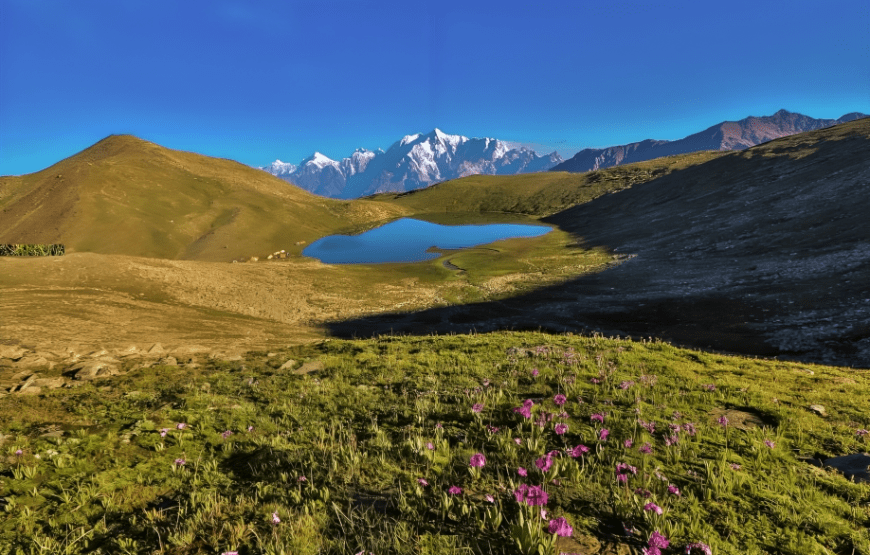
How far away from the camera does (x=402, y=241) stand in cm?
12888

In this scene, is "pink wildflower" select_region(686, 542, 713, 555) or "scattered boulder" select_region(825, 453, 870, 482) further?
"scattered boulder" select_region(825, 453, 870, 482)

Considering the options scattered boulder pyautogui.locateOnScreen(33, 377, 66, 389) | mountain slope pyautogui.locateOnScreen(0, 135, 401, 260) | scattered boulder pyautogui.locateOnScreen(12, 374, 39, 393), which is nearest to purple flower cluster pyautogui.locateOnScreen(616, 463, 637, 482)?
scattered boulder pyautogui.locateOnScreen(33, 377, 66, 389)

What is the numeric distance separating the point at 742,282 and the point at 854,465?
49.8 m

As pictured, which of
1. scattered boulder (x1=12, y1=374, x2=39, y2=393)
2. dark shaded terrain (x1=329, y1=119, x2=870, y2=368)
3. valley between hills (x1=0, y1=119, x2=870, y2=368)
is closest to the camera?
scattered boulder (x1=12, y1=374, x2=39, y2=393)

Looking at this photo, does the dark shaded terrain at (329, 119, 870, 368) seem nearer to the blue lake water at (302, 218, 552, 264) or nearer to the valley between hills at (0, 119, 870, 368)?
the valley between hills at (0, 119, 870, 368)

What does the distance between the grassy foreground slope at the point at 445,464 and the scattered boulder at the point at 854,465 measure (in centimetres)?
30

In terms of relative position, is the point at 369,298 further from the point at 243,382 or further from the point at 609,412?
the point at 609,412

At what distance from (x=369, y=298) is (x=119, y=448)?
4597 cm

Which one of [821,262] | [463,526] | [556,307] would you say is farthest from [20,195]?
[821,262]

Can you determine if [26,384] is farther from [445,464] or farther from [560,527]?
[560,527]

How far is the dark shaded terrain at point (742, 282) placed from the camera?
2992 centimetres

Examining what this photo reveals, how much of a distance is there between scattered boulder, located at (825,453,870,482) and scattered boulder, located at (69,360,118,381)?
19.4 m

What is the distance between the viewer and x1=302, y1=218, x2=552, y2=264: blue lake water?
102 m

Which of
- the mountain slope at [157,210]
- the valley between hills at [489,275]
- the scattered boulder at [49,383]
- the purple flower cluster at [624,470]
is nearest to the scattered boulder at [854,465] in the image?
the purple flower cluster at [624,470]
